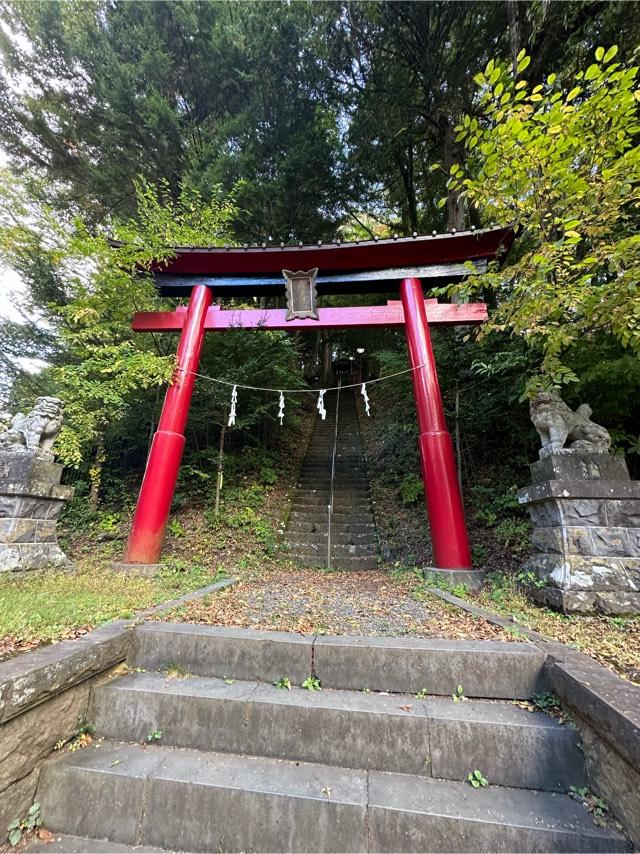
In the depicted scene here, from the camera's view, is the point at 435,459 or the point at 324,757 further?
the point at 435,459

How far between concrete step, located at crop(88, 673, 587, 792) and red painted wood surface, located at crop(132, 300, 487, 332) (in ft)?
16.1

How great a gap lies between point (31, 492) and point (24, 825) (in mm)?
3424

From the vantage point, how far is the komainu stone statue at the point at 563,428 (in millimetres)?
3238

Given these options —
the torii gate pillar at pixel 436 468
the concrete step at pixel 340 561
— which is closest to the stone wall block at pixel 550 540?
the torii gate pillar at pixel 436 468

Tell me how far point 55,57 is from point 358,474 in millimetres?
12407

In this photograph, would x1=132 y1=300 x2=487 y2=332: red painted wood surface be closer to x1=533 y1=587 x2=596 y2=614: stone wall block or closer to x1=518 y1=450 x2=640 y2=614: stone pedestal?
x1=518 y1=450 x2=640 y2=614: stone pedestal

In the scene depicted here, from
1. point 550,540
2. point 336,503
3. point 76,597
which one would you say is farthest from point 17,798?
point 336,503

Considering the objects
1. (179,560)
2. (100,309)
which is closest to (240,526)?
(179,560)

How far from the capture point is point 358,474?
27.4 ft

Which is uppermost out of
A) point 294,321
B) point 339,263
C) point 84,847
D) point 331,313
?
point 339,263

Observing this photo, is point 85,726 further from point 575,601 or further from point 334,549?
point 334,549

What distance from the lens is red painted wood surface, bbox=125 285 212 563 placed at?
4625 mm

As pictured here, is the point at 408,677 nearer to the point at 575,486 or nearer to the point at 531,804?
the point at 531,804

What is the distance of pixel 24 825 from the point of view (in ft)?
4.91
